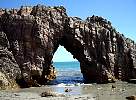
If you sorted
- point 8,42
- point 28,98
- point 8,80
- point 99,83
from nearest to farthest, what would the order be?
1. point 28,98
2. point 8,80
3. point 8,42
4. point 99,83

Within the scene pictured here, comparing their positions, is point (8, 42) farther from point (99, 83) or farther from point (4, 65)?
point (99, 83)

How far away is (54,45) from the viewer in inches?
2142

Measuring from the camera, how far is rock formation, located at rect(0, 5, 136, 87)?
48.2 m

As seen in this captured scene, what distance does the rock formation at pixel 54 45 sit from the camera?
48.2 m

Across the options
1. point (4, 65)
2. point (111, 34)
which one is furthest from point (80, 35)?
point (4, 65)

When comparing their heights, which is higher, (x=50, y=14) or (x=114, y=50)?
(x=50, y=14)

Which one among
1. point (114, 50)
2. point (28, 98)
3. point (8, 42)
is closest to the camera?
point (28, 98)

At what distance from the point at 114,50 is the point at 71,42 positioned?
776cm

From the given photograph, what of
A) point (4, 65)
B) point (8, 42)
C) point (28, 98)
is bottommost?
point (28, 98)

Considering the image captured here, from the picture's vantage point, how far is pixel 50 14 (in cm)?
5444

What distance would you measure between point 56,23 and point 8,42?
9718 mm

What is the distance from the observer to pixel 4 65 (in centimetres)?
4584

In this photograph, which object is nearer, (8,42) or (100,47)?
(8,42)

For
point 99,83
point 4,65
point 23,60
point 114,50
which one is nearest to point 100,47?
point 114,50
